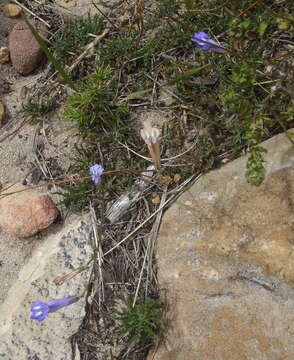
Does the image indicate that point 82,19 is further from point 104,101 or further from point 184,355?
point 184,355

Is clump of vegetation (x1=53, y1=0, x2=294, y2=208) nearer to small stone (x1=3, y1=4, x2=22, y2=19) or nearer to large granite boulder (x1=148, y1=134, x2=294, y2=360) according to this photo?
large granite boulder (x1=148, y1=134, x2=294, y2=360)

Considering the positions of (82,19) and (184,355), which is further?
(82,19)

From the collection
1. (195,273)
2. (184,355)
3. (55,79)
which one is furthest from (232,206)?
(55,79)

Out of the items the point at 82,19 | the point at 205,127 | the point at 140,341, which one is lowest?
the point at 140,341

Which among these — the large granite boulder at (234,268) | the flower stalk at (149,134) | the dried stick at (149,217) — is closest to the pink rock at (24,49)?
the flower stalk at (149,134)

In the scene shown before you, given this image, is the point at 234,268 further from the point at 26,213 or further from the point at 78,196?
the point at 26,213

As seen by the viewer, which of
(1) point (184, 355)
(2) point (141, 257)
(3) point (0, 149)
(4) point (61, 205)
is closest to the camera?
(1) point (184, 355)
